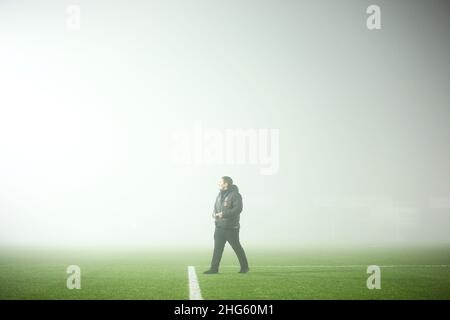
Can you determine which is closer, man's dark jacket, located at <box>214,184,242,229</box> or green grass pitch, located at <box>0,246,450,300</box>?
green grass pitch, located at <box>0,246,450,300</box>

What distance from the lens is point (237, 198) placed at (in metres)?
12.1

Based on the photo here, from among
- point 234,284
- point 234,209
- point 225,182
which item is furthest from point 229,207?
point 234,284

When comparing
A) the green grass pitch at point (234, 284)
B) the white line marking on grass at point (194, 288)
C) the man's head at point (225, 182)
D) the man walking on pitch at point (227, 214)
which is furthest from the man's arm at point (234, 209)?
the white line marking on grass at point (194, 288)

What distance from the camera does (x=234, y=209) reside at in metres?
12.0

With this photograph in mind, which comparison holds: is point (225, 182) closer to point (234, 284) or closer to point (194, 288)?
point (234, 284)

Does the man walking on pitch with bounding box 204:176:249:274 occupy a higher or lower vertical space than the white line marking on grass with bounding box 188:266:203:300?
higher

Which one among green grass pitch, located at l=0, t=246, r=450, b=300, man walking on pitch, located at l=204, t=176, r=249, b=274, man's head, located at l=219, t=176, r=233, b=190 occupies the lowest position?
green grass pitch, located at l=0, t=246, r=450, b=300

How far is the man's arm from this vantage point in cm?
1205

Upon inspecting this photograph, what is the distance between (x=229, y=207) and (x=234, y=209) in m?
0.14

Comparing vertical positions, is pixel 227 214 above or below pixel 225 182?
below

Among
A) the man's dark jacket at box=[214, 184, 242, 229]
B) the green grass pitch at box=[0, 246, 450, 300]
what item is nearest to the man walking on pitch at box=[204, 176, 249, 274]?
the man's dark jacket at box=[214, 184, 242, 229]

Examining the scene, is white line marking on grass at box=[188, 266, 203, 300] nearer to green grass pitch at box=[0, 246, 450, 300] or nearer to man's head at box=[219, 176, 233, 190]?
green grass pitch at box=[0, 246, 450, 300]
